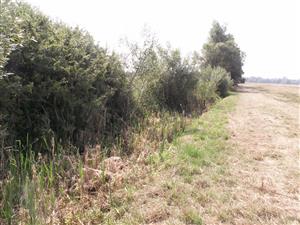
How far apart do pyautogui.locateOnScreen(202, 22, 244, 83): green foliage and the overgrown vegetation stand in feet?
86.1

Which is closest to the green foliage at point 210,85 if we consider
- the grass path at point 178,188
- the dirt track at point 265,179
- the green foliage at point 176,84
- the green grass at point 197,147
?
the green foliage at point 176,84

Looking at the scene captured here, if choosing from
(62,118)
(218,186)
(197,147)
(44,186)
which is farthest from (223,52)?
(44,186)

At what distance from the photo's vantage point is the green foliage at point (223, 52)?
3412 centimetres

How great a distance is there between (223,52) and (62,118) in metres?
32.3

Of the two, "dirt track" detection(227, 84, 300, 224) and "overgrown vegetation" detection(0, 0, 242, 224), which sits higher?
"overgrown vegetation" detection(0, 0, 242, 224)

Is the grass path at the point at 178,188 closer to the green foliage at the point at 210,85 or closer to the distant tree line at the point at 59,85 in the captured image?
the distant tree line at the point at 59,85

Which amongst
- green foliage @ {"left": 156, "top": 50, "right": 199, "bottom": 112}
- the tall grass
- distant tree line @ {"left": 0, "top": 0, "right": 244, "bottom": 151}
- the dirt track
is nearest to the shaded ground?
the dirt track

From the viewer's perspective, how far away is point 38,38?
5.10m

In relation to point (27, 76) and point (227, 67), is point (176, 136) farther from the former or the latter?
point (227, 67)

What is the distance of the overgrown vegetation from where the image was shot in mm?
3135

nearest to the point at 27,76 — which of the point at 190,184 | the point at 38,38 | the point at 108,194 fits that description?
the point at 38,38

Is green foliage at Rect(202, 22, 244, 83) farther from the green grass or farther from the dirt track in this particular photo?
the dirt track

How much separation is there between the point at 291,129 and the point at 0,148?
8.88m

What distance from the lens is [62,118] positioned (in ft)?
18.1
